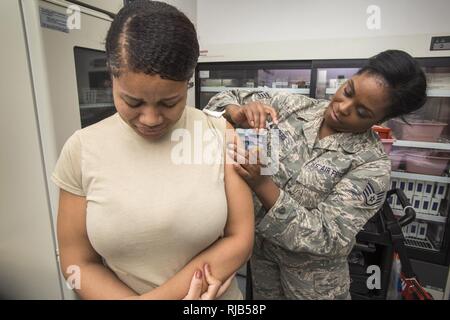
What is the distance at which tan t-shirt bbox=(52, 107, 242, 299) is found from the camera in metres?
0.72

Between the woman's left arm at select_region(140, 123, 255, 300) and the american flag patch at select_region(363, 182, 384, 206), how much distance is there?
0.53m

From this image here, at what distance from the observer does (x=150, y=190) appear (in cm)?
74

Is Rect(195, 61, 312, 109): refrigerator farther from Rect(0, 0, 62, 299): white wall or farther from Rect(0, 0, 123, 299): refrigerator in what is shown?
Rect(0, 0, 62, 299): white wall

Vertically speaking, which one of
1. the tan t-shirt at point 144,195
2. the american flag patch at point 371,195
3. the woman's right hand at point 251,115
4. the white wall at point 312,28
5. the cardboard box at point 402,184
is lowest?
the cardboard box at point 402,184

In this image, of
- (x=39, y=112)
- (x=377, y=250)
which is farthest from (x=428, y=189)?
(x=39, y=112)

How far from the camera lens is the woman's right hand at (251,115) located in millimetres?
1080

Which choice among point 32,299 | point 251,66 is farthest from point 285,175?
point 251,66

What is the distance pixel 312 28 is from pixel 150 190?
217cm

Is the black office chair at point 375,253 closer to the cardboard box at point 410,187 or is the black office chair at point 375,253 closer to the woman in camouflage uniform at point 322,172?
the woman in camouflage uniform at point 322,172

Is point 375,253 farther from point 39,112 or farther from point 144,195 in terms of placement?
point 39,112

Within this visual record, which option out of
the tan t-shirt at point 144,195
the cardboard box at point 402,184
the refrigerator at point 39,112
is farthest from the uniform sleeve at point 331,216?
the cardboard box at point 402,184

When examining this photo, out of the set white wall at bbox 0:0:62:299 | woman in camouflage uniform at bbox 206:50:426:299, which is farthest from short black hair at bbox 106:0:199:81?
white wall at bbox 0:0:62:299
